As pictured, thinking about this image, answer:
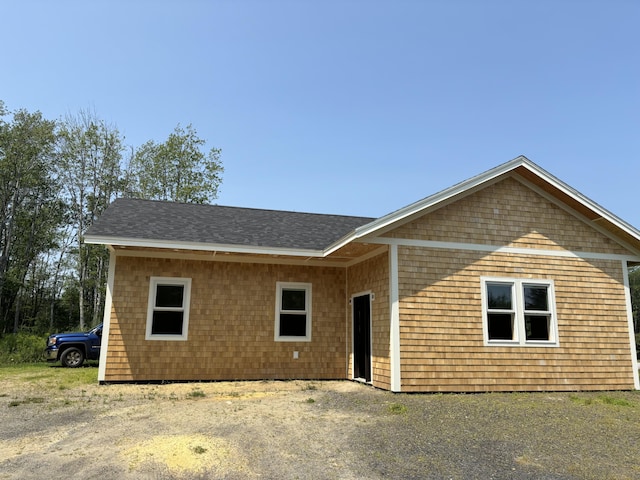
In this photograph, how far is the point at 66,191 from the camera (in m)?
27.6

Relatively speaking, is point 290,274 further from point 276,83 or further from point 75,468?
point 75,468

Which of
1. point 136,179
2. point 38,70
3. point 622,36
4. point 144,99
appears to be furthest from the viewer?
point 136,179

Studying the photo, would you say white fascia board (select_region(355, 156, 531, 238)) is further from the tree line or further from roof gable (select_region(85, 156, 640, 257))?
the tree line

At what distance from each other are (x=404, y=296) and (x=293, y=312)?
129 inches

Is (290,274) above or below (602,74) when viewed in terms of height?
below

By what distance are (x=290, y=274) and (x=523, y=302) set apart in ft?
18.3

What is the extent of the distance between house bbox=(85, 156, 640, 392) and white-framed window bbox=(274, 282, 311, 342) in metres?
0.03

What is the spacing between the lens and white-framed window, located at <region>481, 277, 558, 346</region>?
1017cm

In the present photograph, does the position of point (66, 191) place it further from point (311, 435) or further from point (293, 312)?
point (311, 435)

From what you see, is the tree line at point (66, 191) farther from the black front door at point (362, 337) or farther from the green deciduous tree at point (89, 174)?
the black front door at point (362, 337)

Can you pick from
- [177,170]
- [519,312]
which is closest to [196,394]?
[519,312]

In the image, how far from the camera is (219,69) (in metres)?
12.7

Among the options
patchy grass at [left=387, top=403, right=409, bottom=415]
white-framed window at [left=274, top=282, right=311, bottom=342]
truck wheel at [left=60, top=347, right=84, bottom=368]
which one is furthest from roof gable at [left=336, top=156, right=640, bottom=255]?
truck wheel at [left=60, top=347, right=84, bottom=368]

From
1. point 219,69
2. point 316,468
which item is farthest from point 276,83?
point 316,468
